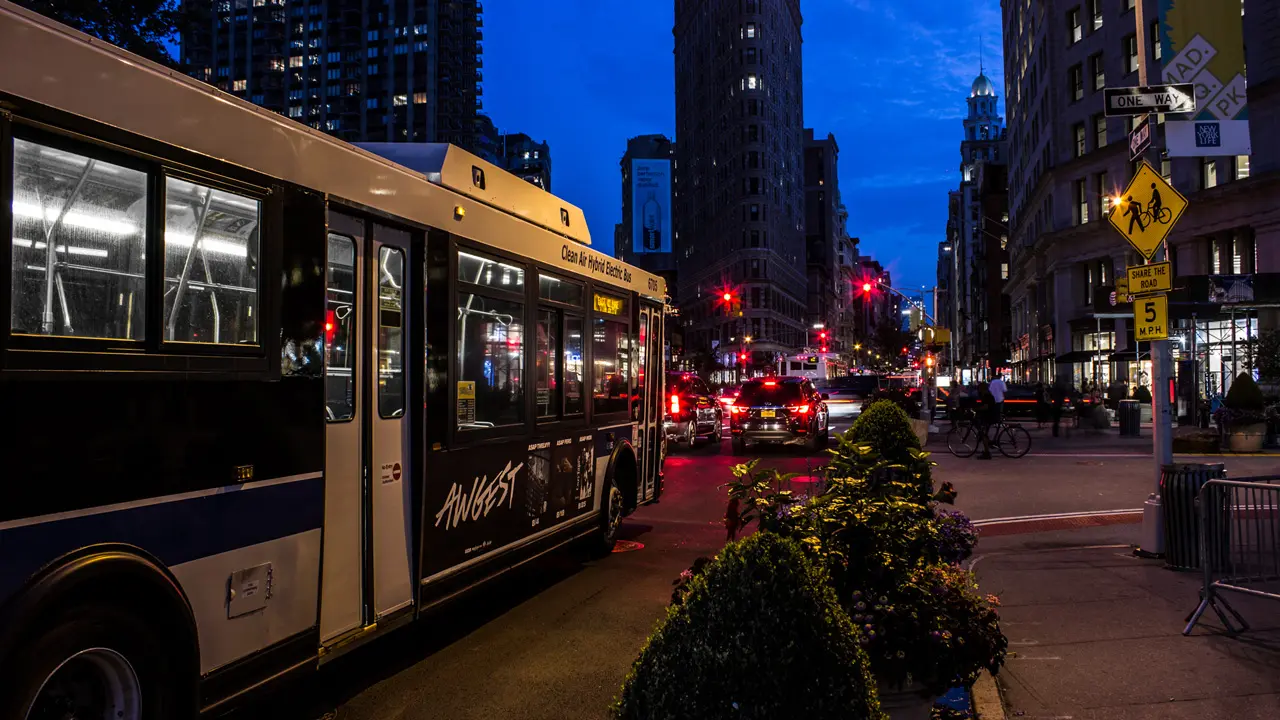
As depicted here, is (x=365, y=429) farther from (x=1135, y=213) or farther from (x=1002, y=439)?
(x=1002, y=439)

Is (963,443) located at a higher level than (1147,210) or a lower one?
lower

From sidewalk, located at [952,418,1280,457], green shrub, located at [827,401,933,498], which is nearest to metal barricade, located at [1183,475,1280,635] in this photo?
green shrub, located at [827,401,933,498]

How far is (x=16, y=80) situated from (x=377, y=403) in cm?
280

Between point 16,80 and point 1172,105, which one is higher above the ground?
point 1172,105

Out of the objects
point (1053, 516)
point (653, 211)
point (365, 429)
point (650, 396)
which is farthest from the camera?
point (653, 211)

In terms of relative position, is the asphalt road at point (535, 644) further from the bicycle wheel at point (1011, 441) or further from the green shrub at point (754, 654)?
the bicycle wheel at point (1011, 441)

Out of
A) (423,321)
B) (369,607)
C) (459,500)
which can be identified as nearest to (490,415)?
(459,500)

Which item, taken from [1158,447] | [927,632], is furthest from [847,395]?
[927,632]

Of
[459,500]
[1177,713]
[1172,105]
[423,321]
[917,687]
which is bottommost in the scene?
[1177,713]

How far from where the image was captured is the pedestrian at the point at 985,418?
21.4 metres

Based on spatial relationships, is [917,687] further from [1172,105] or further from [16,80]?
[1172,105]

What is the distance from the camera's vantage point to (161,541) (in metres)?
3.98

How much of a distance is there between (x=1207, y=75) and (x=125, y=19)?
21.6 metres

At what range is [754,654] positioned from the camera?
2607mm
